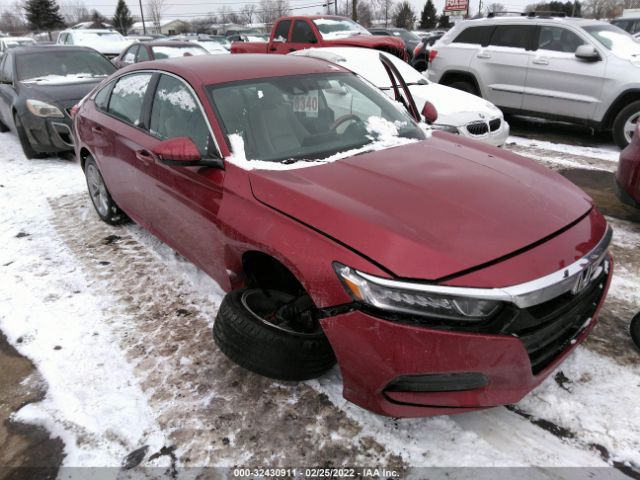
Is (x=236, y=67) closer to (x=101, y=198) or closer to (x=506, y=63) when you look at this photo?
(x=101, y=198)

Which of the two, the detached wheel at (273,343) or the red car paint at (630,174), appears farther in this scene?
the red car paint at (630,174)

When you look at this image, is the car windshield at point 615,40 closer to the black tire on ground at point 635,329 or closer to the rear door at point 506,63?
the rear door at point 506,63

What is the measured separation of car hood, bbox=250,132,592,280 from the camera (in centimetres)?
198

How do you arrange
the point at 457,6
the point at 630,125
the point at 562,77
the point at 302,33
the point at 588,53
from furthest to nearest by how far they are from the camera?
the point at 457,6, the point at 302,33, the point at 562,77, the point at 588,53, the point at 630,125

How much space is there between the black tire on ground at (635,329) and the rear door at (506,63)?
19.9 feet

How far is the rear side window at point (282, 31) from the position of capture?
11.1 metres

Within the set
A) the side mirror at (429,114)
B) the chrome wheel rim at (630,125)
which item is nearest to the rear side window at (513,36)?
the chrome wheel rim at (630,125)

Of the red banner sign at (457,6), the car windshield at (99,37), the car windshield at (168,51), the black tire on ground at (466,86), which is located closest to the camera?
the black tire on ground at (466,86)

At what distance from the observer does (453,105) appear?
6230 millimetres

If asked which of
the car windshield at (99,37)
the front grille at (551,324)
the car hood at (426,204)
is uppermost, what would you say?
the car windshield at (99,37)

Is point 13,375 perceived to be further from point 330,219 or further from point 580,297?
point 580,297

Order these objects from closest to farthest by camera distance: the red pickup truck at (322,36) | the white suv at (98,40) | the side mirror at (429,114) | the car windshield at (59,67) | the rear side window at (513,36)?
the side mirror at (429,114), the car windshield at (59,67), the rear side window at (513,36), the red pickup truck at (322,36), the white suv at (98,40)

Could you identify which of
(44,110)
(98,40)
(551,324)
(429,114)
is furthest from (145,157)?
(98,40)

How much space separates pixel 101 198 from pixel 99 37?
49.2ft
